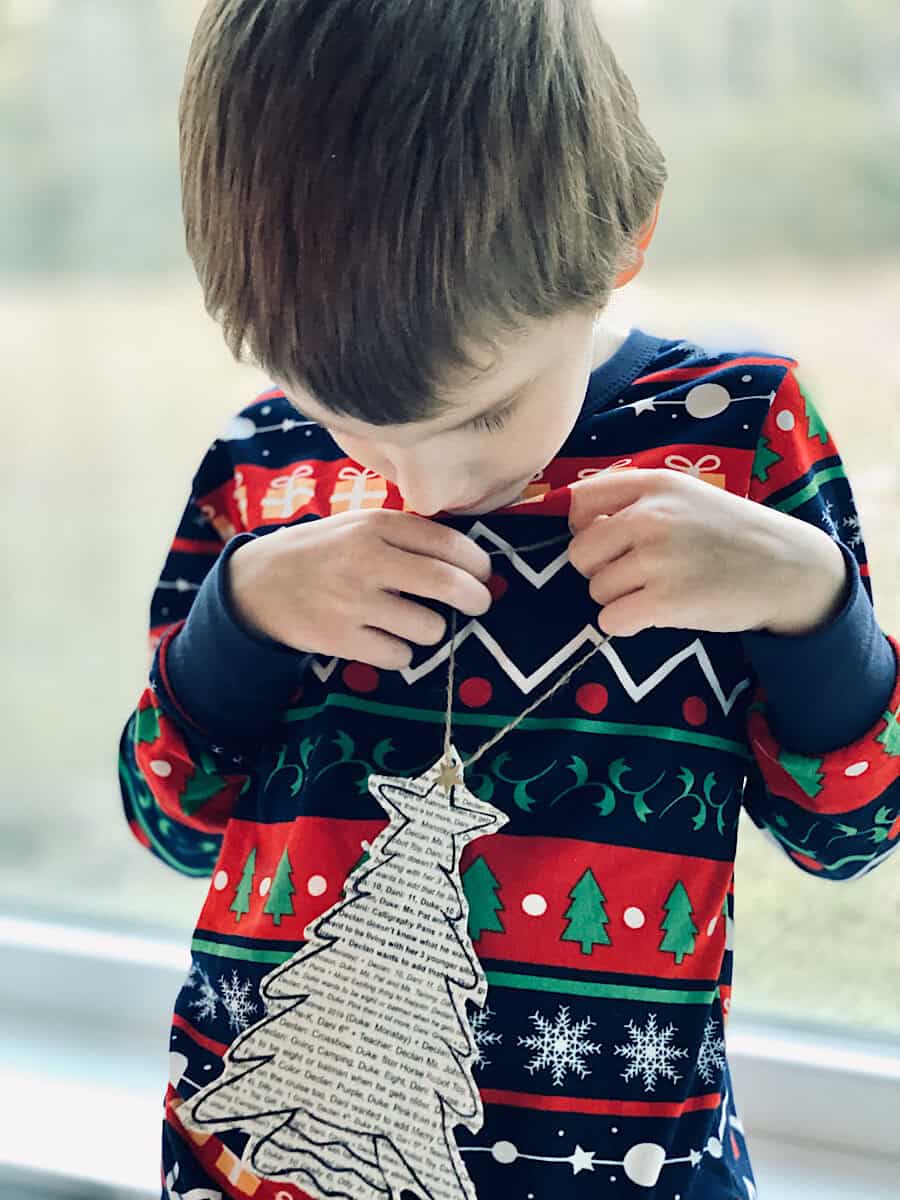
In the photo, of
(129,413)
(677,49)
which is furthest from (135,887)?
(677,49)

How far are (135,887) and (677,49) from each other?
30.2 inches

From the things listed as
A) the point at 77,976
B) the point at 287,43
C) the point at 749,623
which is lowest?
the point at 77,976

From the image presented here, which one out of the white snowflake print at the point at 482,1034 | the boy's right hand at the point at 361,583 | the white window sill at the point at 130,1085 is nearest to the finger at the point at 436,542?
the boy's right hand at the point at 361,583

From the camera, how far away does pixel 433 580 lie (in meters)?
0.61

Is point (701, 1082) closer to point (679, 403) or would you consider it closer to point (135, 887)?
point (679, 403)

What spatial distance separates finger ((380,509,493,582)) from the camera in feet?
2.03

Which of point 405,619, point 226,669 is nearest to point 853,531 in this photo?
point 405,619

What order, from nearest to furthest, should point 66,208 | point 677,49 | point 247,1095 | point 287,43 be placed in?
point 287,43
point 247,1095
point 677,49
point 66,208

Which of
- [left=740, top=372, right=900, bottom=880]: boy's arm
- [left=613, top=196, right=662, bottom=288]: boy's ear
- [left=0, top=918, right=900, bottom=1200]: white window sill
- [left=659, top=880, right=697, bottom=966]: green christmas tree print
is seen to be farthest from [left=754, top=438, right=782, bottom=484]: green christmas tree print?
[left=0, top=918, right=900, bottom=1200]: white window sill

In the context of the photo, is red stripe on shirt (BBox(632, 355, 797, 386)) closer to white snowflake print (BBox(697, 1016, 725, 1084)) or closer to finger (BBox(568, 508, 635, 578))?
finger (BBox(568, 508, 635, 578))

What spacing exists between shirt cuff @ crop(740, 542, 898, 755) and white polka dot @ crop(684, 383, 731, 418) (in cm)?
9

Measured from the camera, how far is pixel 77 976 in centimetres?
102

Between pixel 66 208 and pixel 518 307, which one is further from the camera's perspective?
pixel 66 208

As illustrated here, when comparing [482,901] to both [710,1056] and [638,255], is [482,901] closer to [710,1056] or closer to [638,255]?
[710,1056]
